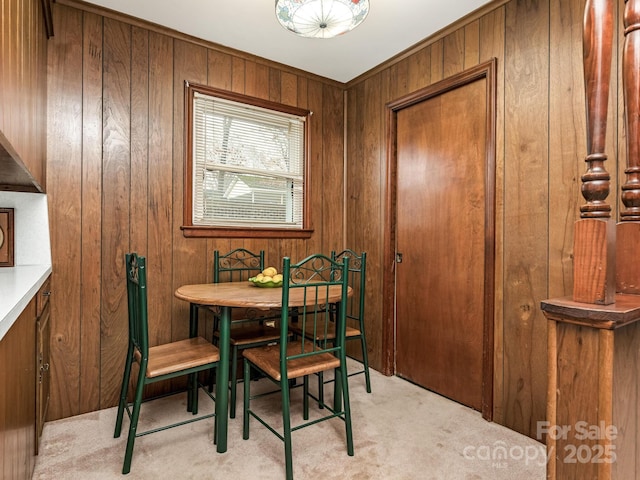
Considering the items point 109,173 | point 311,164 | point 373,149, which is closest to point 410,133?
point 373,149

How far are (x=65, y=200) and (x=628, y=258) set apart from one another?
2.78 metres

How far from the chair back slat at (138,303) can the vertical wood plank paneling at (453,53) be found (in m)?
2.30

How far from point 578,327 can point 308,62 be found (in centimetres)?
288

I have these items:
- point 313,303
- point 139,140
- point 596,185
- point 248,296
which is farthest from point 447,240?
point 139,140

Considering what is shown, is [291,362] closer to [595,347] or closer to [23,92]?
[595,347]

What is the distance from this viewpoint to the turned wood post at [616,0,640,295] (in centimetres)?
108

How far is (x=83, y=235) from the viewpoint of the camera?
94.6 inches

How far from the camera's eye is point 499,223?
2338 mm

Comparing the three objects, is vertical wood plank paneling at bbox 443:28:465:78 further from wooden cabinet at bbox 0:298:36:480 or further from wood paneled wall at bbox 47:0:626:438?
wooden cabinet at bbox 0:298:36:480

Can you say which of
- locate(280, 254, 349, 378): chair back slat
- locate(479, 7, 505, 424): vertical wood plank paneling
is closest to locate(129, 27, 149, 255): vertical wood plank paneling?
locate(280, 254, 349, 378): chair back slat

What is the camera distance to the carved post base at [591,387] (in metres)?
0.87

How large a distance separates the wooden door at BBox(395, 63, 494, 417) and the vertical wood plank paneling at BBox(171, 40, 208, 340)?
161cm

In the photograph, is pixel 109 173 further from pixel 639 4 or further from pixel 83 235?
pixel 639 4

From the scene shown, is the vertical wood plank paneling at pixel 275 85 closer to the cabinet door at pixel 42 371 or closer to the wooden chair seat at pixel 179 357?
the wooden chair seat at pixel 179 357
